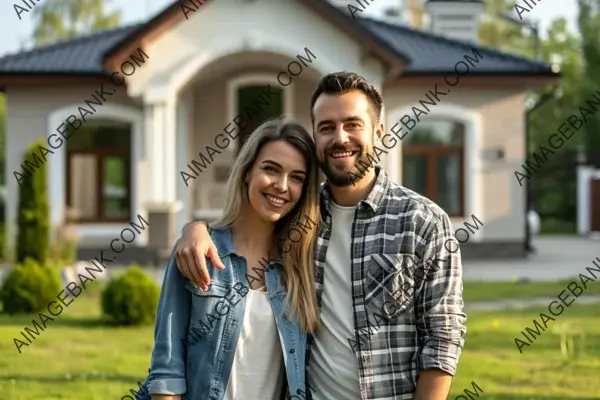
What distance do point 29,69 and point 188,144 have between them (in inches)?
130

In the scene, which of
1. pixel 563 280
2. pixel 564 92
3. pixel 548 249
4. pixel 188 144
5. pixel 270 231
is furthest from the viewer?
pixel 564 92

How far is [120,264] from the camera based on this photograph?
48.5ft

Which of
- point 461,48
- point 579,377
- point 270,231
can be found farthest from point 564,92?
point 270,231

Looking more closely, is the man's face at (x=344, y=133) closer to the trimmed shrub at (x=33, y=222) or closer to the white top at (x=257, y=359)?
the white top at (x=257, y=359)

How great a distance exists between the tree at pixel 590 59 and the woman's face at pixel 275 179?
97.7 feet

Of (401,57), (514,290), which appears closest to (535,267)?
(514,290)

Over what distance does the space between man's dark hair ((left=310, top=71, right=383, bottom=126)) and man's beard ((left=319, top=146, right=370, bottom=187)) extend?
0.13 m

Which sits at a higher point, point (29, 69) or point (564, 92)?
point (564, 92)

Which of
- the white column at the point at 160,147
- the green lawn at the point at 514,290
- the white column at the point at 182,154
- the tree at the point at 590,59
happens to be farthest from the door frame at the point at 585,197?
the white column at the point at 160,147

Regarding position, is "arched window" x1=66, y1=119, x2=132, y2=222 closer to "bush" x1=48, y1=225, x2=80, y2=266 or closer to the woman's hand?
"bush" x1=48, y1=225, x2=80, y2=266

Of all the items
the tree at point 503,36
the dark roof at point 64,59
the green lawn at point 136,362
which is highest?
the tree at point 503,36

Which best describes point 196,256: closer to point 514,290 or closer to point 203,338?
point 203,338

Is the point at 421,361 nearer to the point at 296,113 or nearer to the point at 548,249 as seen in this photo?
the point at 296,113

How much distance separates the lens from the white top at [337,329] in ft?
8.36
